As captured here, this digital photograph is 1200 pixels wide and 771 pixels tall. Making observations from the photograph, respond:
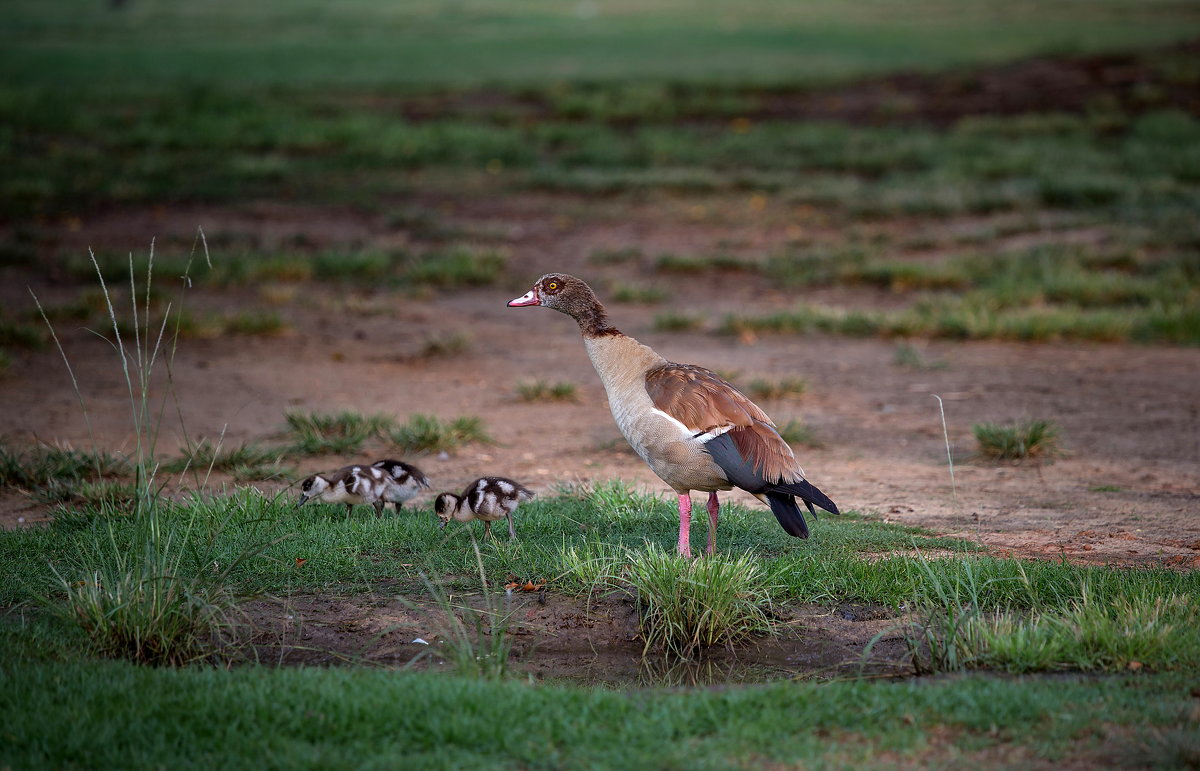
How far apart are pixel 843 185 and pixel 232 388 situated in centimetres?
1162

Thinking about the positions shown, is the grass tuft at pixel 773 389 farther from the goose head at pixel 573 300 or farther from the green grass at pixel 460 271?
the green grass at pixel 460 271

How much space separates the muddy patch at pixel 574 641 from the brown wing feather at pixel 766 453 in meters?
0.63

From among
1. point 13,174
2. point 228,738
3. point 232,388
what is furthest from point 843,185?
point 228,738

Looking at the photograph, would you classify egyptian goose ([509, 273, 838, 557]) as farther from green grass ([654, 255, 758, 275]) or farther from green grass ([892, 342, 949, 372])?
green grass ([654, 255, 758, 275])

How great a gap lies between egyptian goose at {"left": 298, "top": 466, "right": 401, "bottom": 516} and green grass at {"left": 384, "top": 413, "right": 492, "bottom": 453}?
5.96 ft

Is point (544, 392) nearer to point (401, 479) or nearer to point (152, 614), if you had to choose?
point (401, 479)

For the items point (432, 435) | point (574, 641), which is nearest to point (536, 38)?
point (432, 435)

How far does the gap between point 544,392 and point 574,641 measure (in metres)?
5.17

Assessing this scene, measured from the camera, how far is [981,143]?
22.3m

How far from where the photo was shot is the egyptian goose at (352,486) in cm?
703

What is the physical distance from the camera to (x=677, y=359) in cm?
1186

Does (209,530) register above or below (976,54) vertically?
below

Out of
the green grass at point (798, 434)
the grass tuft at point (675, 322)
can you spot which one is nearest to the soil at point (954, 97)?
the grass tuft at point (675, 322)

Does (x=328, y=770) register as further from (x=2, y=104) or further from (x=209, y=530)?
(x=2, y=104)
